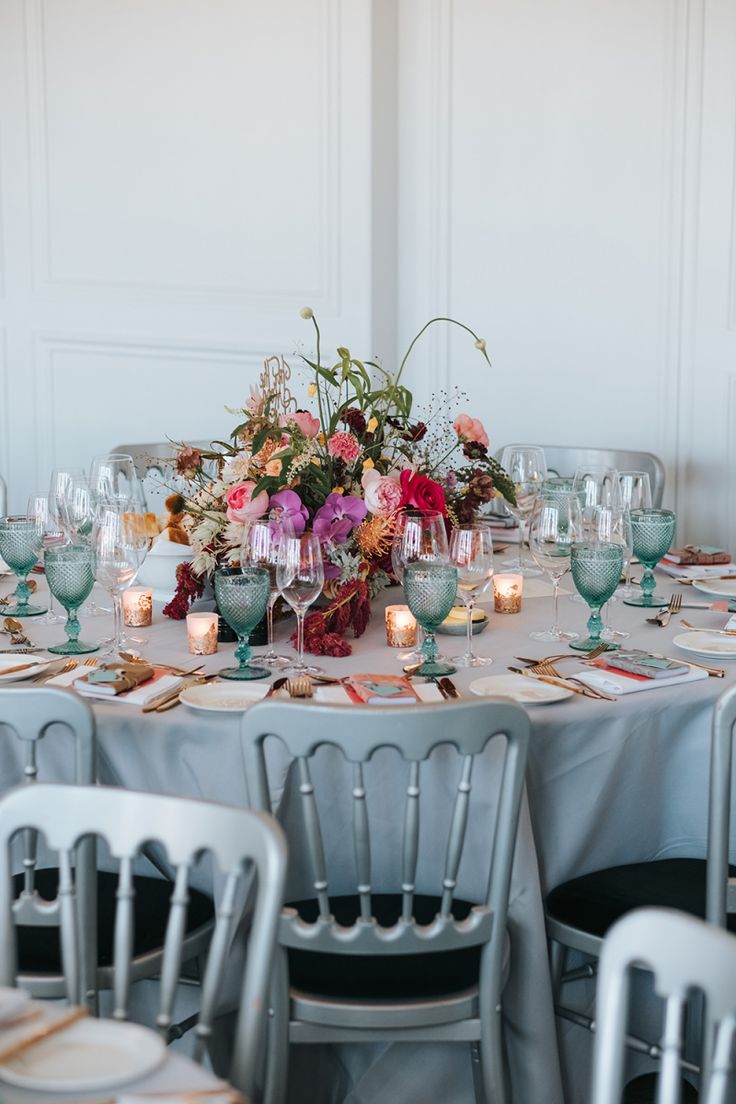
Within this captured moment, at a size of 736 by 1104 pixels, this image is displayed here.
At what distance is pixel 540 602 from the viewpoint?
2.87 meters

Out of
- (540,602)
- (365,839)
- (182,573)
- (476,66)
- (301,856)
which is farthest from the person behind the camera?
(476,66)

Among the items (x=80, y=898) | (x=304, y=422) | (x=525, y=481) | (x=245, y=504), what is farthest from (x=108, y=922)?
(x=525, y=481)

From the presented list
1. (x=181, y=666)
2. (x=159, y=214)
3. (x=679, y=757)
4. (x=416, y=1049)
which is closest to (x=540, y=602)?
(x=679, y=757)

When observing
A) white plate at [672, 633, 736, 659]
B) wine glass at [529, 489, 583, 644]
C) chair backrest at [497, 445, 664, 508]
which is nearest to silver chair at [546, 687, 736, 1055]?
white plate at [672, 633, 736, 659]


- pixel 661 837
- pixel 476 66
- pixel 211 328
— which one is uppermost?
pixel 476 66

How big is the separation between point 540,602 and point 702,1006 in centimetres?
92

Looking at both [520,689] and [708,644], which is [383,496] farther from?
[708,644]

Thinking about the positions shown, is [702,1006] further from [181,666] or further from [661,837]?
[181,666]

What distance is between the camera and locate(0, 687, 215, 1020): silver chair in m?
1.81

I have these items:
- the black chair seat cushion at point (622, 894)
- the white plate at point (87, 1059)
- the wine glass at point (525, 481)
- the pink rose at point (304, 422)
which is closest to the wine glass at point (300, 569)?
the pink rose at point (304, 422)

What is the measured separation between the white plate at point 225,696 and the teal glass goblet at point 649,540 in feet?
3.22

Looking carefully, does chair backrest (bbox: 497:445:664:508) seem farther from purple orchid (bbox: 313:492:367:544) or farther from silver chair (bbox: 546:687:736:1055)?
silver chair (bbox: 546:687:736:1055)

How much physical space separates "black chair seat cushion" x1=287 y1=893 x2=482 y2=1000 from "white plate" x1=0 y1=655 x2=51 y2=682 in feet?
2.06

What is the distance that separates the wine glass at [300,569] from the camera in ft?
7.45
